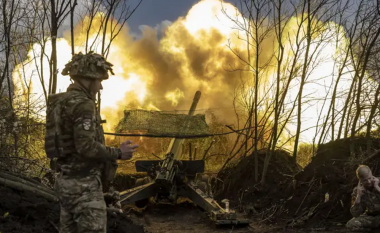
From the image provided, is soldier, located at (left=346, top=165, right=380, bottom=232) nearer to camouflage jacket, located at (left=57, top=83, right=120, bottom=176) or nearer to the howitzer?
the howitzer

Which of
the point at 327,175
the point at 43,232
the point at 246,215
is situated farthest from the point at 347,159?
the point at 43,232

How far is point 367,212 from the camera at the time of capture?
616 centimetres

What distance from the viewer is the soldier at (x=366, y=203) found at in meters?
5.88

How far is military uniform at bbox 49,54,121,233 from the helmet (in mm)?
131

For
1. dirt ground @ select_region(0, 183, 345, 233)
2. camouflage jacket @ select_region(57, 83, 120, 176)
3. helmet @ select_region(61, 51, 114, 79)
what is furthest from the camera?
dirt ground @ select_region(0, 183, 345, 233)

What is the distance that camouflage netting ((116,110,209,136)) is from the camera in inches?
448

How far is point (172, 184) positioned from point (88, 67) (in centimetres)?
651

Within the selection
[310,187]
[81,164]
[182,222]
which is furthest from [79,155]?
[310,187]

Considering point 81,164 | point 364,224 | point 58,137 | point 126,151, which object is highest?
point 58,137

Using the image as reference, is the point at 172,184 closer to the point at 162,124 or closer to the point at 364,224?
the point at 162,124

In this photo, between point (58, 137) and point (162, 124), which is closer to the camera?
point (58, 137)

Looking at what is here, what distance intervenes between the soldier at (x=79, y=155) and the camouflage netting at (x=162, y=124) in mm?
7632

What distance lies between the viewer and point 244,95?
505 inches

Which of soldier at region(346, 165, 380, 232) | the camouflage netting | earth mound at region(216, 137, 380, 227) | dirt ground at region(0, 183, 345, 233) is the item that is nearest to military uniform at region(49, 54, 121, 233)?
dirt ground at region(0, 183, 345, 233)
